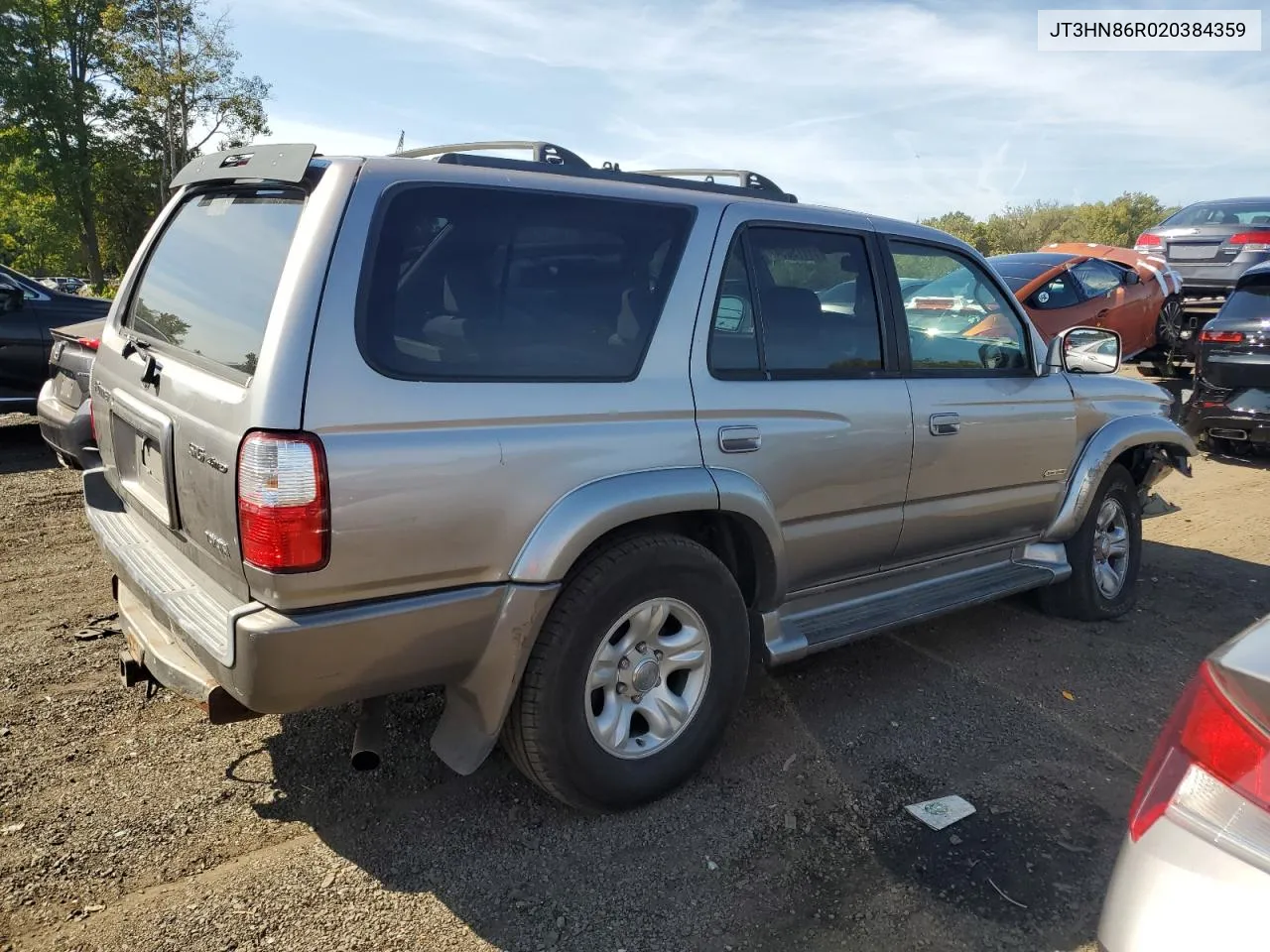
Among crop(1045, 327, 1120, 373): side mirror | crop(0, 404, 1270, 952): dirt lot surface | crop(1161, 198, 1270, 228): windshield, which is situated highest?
crop(1161, 198, 1270, 228): windshield

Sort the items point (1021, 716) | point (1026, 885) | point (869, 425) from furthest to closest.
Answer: point (1021, 716)
point (869, 425)
point (1026, 885)

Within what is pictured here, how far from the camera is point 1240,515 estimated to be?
23.3ft

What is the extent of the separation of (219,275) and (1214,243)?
1343 centimetres

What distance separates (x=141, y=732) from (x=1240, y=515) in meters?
Answer: 7.48

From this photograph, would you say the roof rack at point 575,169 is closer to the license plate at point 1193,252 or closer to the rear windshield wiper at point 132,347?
the rear windshield wiper at point 132,347

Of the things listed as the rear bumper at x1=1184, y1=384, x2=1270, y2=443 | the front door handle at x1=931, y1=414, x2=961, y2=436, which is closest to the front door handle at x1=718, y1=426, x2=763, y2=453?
the front door handle at x1=931, y1=414, x2=961, y2=436

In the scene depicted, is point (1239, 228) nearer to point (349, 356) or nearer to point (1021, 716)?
point (1021, 716)

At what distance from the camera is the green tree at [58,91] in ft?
98.2

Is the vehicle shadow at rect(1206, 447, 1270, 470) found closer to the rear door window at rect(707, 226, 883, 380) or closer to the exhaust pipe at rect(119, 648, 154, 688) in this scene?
the rear door window at rect(707, 226, 883, 380)

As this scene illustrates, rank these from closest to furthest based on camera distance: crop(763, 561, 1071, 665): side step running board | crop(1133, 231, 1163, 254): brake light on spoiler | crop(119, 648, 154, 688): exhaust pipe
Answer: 1. crop(119, 648, 154, 688): exhaust pipe
2. crop(763, 561, 1071, 665): side step running board
3. crop(1133, 231, 1163, 254): brake light on spoiler

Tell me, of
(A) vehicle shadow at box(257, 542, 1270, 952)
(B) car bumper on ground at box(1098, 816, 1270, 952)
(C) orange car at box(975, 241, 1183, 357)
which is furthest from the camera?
(C) orange car at box(975, 241, 1183, 357)

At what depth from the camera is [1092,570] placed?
15.4 feet

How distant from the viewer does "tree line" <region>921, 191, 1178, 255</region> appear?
4175 centimetres

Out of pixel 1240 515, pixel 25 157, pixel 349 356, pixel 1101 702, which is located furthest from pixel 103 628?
pixel 25 157
